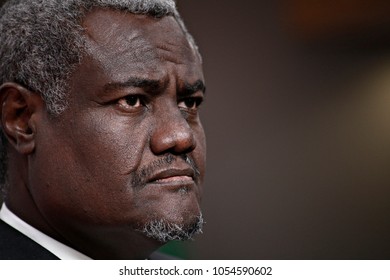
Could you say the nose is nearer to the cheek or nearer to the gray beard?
the cheek

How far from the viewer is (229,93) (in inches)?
97.6

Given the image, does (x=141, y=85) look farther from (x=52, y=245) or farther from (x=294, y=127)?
(x=294, y=127)

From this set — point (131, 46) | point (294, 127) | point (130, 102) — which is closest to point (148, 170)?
point (130, 102)

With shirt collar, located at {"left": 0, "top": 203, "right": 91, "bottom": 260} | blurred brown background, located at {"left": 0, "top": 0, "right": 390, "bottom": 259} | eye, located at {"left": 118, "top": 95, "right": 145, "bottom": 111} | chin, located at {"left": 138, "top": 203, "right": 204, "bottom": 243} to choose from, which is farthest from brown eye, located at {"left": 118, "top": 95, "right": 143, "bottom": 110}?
blurred brown background, located at {"left": 0, "top": 0, "right": 390, "bottom": 259}

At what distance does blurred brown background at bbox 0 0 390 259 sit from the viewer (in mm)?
2139

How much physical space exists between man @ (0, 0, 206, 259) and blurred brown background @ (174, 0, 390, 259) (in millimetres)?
501

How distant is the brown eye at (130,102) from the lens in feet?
5.25

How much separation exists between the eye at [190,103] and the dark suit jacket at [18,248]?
1.67ft

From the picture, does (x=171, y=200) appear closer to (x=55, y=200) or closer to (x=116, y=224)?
(x=116, y=224)

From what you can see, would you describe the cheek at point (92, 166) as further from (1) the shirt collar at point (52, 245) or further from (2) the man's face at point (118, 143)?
(1) the shirt collar at point (52, 245)

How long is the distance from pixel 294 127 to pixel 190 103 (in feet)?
2.28

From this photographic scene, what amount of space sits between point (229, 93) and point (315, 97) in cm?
33

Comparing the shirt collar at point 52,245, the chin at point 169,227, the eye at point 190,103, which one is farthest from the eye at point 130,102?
the shirt collar at point 52,245
